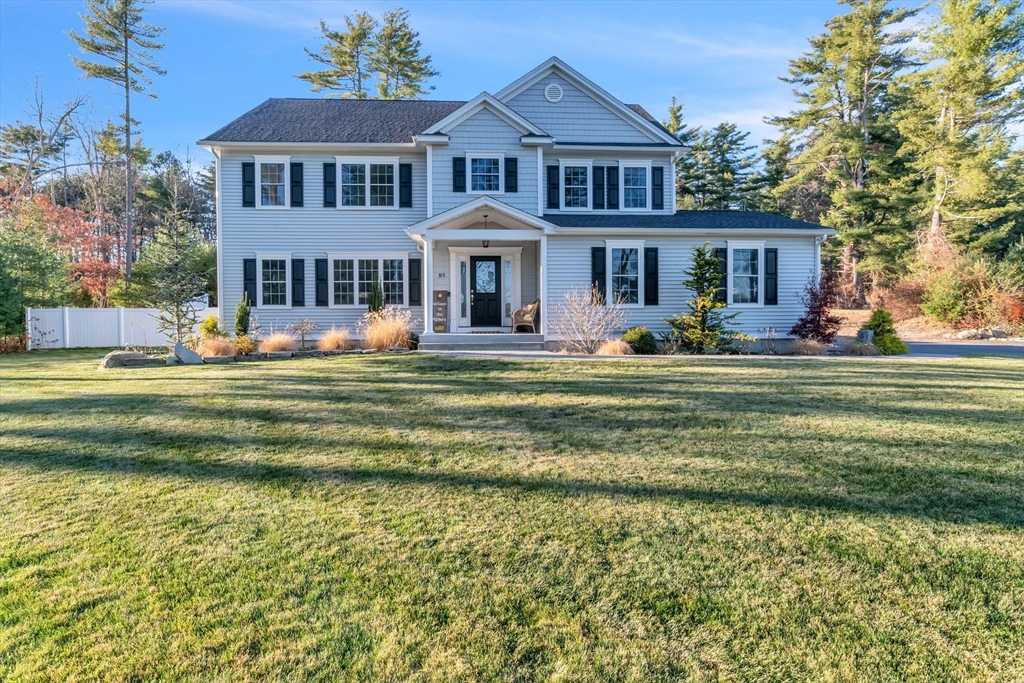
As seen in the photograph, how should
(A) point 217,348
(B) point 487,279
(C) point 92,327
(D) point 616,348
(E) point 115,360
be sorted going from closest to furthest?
(E) point 115,360 → (A) point 217,348 → (D) point 616,348 → (B) point 487,279 → (C) point 92,327

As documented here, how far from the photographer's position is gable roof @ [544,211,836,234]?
15.3 m

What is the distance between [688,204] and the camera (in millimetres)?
35000

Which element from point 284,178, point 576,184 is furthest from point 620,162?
point 284,178

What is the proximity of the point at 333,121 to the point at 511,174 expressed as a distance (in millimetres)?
5907

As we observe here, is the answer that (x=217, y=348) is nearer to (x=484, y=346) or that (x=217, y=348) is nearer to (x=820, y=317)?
(x=484, y=346)

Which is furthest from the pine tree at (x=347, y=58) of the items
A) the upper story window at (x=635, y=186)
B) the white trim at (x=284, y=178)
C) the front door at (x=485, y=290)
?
the upper story window at (x=635, y=186)

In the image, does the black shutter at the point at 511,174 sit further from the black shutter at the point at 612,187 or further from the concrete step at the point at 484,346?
the concrete step at the point at 484,346

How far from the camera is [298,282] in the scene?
53.1ft

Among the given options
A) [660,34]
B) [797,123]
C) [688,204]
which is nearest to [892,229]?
[797,123]

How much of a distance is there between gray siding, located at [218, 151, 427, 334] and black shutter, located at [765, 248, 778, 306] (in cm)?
980

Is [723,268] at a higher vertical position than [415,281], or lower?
higher

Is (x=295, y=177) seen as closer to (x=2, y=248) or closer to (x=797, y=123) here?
(x=2, y=248)

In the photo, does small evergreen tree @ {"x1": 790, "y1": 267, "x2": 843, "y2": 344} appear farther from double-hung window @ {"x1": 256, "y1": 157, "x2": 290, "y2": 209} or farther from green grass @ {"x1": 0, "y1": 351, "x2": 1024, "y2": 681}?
double-hung window @ {"x1": 256, "y1": 157, "x2": 290, "y2": 209}

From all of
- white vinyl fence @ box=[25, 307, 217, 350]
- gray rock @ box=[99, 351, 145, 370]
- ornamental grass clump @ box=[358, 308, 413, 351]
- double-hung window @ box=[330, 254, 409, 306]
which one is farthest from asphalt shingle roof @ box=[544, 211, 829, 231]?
white vinyl fence @ box=[25, 307, 217, 350]
